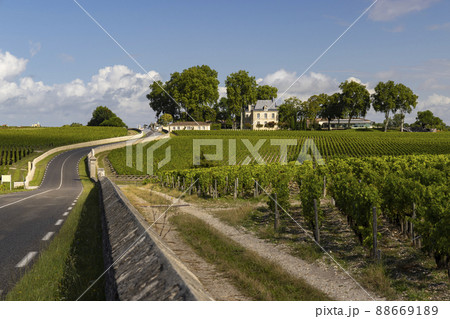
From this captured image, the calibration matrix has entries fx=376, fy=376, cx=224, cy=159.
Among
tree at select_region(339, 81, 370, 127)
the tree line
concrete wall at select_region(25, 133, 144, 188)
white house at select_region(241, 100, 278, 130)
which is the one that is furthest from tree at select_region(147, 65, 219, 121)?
tree at select_region(339, 81, 370, 127)

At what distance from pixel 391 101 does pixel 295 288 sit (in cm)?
14332

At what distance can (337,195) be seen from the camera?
53.5ft

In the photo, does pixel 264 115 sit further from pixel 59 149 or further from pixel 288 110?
pixel 59 149

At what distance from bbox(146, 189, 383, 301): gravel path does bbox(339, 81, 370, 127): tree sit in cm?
13646

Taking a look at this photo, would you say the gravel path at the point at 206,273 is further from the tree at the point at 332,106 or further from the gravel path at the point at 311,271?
the tree at the point at 332,106

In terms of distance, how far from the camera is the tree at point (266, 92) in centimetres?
15325

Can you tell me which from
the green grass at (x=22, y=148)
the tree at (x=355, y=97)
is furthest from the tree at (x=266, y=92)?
the green grass at (x=22, y=148)

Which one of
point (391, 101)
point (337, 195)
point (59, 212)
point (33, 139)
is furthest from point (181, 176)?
point (391, 101)

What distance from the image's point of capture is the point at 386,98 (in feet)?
455

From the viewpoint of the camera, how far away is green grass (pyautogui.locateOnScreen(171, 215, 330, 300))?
8.50 meters

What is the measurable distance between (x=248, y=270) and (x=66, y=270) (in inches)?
182

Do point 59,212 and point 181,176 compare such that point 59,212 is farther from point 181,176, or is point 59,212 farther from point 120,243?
point 181,176

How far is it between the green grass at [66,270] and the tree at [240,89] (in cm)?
12425

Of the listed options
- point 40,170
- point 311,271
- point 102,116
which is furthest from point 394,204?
point 102,116
